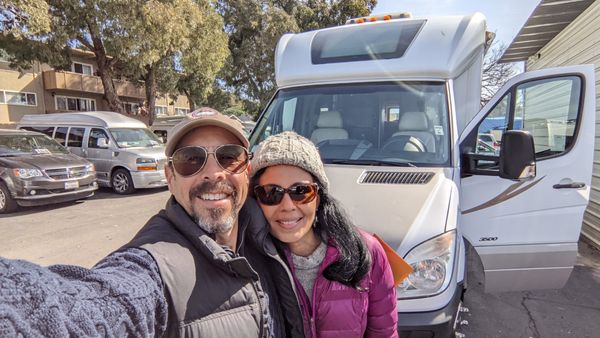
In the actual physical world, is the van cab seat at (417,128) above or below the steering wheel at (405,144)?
above

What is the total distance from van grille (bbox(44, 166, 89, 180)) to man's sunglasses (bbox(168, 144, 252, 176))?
821 centimetres

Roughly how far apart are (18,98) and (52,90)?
195 centimetres

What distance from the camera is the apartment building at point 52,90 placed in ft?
73.0

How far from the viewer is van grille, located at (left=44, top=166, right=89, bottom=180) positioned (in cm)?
808

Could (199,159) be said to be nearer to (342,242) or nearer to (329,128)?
(342,242)

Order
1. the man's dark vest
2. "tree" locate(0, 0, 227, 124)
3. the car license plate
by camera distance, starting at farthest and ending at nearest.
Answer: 1. "tree" locate(0, 0, 227, 124)
2. the car license plate
3. the man's dark vest

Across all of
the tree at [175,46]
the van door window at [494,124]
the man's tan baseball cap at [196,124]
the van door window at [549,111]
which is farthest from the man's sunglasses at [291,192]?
the tree at [175,46]

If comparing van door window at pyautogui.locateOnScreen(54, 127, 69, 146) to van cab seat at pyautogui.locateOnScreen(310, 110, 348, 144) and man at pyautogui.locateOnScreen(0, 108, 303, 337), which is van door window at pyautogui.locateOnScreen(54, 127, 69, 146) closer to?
van cab seat at pyautogui.locateOnScreen(310, 110, 348, 144)

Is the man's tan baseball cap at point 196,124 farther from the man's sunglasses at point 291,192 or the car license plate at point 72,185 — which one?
the car license plate at point 72,185

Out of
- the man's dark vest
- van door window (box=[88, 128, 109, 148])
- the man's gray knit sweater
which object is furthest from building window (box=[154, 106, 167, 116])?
the man's gray knit sweater

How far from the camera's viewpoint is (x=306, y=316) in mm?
1484

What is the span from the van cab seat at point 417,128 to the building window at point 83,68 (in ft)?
91.7

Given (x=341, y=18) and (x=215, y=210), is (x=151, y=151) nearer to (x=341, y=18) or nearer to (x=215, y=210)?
(x=215, y=210)

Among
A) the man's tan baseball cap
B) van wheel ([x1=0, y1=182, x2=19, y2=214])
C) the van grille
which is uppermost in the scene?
the man's tan baseball cap
